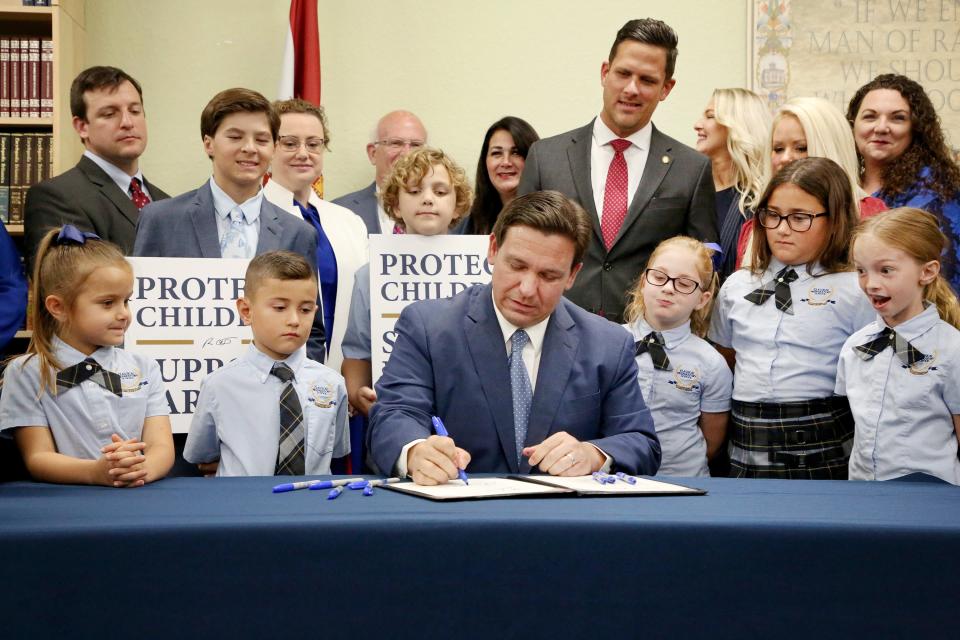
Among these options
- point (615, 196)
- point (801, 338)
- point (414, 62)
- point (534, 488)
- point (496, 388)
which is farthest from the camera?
point (414, 62)

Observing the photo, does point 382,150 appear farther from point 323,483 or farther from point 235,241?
point 323,483

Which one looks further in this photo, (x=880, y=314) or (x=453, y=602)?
(x=880, y=314)

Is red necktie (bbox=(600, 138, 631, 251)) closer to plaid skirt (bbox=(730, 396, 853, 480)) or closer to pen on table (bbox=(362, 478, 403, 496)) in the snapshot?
plaid skirt (bbox=(730, 396, 853, 480))

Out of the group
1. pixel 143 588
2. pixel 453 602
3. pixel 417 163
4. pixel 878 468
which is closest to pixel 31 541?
pixel 143 588

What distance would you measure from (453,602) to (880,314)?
1741mm

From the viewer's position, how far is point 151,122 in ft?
19.1

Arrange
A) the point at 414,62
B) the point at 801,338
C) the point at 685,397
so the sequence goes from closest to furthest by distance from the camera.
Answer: the point at 801,338, the point at 685,397, the point at 414,62

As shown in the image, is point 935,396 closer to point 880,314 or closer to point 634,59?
point 880,314

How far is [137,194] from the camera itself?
4227 millimetres

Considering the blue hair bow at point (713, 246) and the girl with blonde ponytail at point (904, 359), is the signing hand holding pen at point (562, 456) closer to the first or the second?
the girl with blonde ponytail at point (904, 359)

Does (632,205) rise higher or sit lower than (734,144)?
lower

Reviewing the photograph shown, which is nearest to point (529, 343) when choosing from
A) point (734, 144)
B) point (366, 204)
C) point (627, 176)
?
point (627, 176)

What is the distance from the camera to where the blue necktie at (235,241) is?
353 cm

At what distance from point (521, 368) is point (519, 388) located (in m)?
0.05
